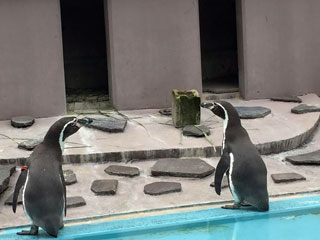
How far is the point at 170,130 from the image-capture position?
797cm

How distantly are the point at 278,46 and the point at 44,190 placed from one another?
232 inches

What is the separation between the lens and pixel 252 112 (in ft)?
28.3

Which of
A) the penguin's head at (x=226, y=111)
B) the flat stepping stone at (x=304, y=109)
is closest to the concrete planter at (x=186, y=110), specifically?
the flat stepping stone at (x=304, y=109)

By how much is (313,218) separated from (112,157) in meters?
2.59

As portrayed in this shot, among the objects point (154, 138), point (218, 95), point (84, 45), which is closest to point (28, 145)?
point (154, 138)

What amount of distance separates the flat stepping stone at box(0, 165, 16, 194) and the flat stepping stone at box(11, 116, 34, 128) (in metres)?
1.58

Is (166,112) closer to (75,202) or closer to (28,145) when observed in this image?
(28,145)

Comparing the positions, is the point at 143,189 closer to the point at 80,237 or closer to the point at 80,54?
the point at 80,237

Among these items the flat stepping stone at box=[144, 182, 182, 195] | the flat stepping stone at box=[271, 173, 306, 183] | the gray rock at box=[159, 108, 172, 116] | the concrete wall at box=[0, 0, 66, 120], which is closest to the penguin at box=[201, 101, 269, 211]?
the flat stepping stone at box=[144, 182, 182, 195]

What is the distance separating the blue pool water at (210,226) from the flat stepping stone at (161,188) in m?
0.67

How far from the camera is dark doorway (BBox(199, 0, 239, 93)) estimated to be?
11.4 meters

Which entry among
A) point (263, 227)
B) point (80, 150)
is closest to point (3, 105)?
point (80, 150)

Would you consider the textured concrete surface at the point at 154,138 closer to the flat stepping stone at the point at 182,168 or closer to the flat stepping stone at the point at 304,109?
the flat stepping stone at the point at 304,109

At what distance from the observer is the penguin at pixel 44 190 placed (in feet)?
16.1
